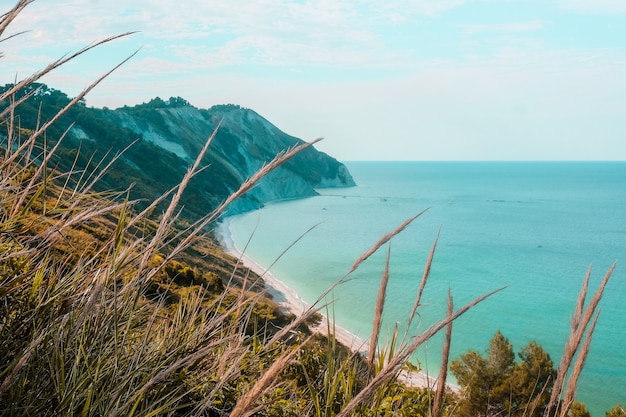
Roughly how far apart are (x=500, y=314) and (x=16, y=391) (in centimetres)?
4601

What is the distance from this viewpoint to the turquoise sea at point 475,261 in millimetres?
37344

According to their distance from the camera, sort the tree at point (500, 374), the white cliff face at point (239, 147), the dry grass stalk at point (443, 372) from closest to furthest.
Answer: the dry grass stalk at point (443, 372), the tree at point (500, 374), the white cliff face at point (239, 147)

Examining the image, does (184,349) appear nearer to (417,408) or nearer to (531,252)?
(417,408)

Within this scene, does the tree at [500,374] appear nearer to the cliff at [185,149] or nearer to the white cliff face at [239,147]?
the cliff at [185,149]

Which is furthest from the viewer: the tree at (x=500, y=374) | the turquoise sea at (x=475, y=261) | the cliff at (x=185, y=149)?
the cliff at (x=185, y=149)

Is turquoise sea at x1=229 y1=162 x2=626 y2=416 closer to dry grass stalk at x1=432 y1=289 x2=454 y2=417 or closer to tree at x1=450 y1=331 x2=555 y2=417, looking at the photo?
dry grass stalk at x1=432 y1=289 x2=454 y2=417

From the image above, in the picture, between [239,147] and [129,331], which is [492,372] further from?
[239,147]

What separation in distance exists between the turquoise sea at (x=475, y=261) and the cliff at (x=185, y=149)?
254 inches

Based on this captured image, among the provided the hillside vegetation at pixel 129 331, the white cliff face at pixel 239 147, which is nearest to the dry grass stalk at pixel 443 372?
the hillside vegetation at pixel 129 331

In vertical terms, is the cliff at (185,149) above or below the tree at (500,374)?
above

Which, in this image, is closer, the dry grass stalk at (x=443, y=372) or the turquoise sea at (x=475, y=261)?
the dry grass stalk at (x=443, y=372)

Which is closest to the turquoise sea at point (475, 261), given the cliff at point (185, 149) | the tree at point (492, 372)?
the tree at point (492, 372)

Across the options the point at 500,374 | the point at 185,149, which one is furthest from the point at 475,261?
the point at 185,149

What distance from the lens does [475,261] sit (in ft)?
200
